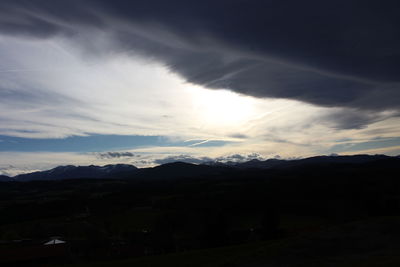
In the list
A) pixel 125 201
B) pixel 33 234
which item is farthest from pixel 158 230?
pixel 125 201

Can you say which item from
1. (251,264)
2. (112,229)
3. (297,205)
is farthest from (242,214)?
(251,264)

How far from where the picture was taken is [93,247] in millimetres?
67250

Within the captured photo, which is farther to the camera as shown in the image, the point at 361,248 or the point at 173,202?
the point at 173,202

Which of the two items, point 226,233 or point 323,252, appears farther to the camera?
point 226,233

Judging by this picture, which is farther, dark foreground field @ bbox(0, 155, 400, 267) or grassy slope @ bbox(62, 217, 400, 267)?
dark foreground field @ bbox(0, 155, 400, 267)

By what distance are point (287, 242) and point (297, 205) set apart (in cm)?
8054

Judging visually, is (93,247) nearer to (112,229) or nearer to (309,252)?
(112,229)

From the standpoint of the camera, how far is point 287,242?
31.4 metres

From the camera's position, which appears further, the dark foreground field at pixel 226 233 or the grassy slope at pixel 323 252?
the dark foreground field at pixel 226 233

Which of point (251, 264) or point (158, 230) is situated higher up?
point (251, 264)

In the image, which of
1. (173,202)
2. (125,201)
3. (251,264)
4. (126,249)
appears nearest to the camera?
(251,264)

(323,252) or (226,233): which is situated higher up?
(323,252)

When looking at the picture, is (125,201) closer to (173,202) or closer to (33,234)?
(173,202)

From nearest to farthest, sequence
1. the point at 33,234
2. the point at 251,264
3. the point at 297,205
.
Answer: the point at 251,264, the point at 33,234, the point at 297,205
